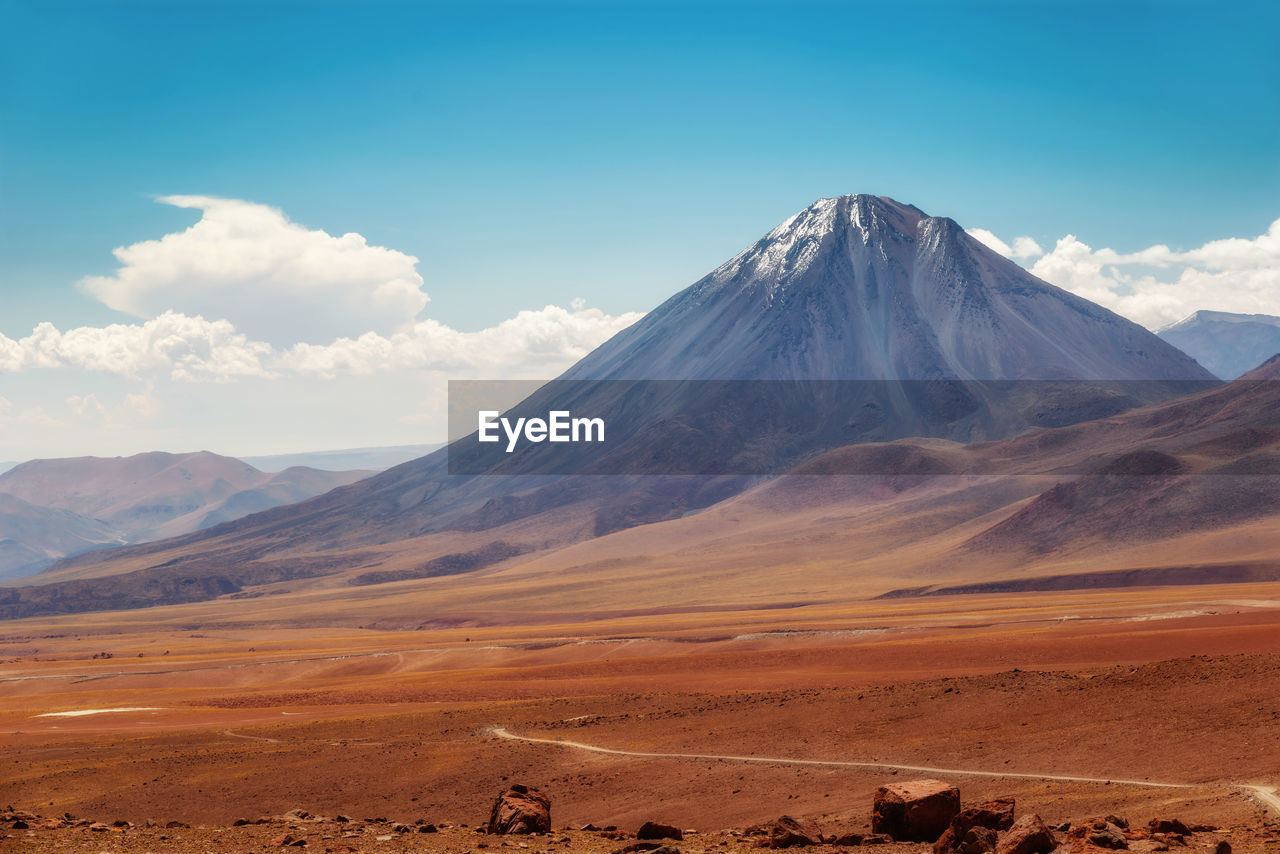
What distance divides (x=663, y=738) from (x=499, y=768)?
5344 mm

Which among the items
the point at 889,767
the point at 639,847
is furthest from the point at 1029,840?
the point at 889,767

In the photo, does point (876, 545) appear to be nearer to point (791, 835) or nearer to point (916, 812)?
point (916, 812)

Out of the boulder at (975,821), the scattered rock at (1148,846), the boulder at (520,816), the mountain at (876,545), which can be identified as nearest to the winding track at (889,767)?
the scattered rock at (1148,846)

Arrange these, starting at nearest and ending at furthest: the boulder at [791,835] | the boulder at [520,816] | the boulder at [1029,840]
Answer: the boulder at [1029,840], the boulder at [791,835], the boulder at [520,816]

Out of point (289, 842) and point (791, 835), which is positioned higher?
point (791, 835)

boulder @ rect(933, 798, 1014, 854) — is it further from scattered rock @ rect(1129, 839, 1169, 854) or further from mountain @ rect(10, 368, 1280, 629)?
mountain @ rect(10, 368, 1280, 629)

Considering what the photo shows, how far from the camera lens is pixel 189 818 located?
28.8m

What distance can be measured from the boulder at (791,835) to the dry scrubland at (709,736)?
71 centimetres

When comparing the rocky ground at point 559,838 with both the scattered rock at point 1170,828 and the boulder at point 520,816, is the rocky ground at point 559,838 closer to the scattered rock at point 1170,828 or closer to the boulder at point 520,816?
the scattered rock at point 1170,828

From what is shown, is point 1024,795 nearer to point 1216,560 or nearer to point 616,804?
point 616,804

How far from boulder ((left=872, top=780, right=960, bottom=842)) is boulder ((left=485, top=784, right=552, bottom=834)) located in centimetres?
634

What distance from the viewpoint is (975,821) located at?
18.4 meters

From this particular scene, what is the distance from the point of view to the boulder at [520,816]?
21828mm

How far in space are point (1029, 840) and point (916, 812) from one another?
393cm
